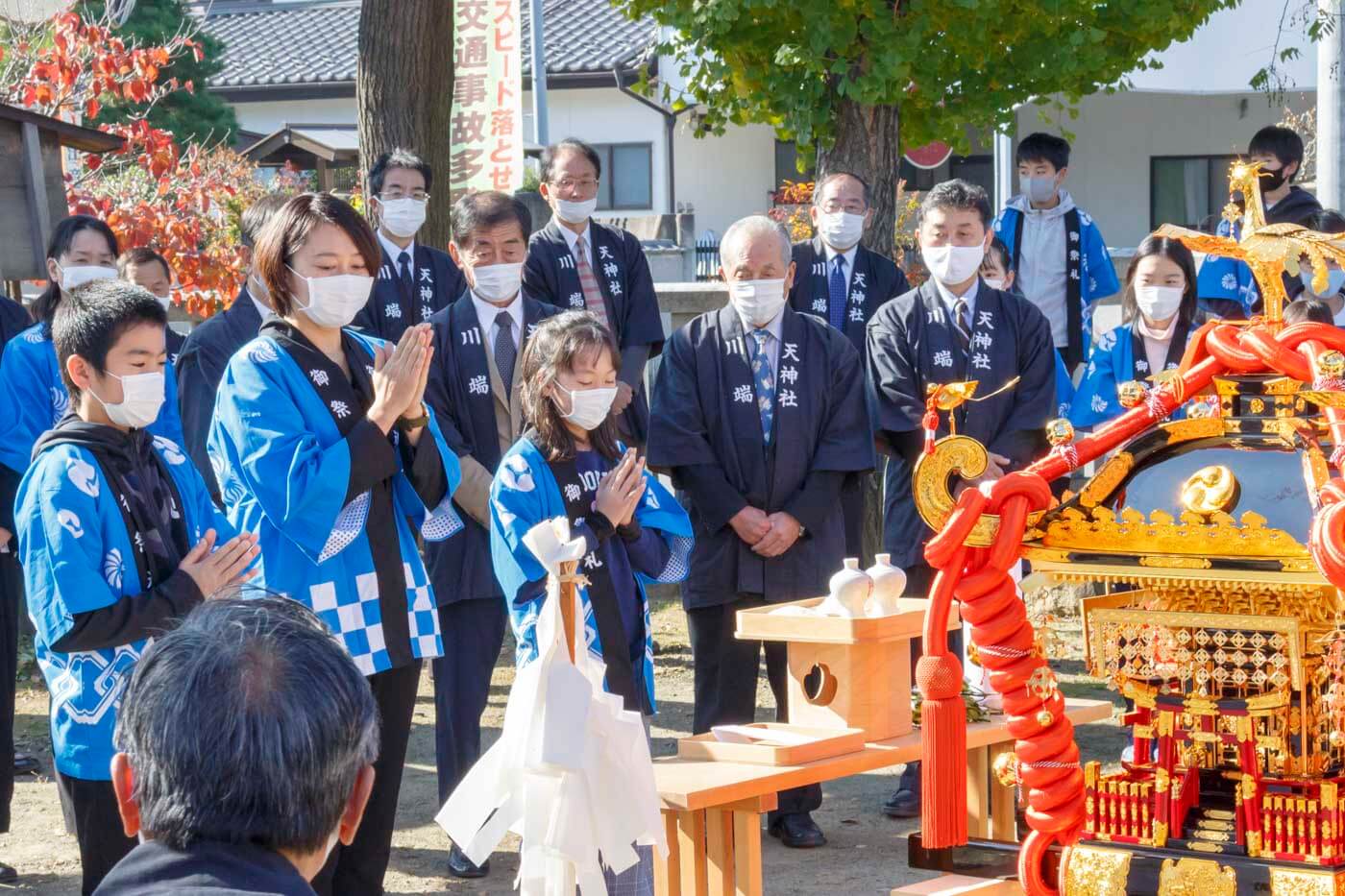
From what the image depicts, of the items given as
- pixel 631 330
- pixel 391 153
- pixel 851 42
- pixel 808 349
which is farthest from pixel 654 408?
pixel 851 42

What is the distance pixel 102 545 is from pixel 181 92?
19581 millimetres

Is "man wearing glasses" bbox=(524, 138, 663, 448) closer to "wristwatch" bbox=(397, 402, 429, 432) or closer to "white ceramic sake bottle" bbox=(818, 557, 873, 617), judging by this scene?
"white ceramic sake bottle" bbox=(818, 557, 873, 617)

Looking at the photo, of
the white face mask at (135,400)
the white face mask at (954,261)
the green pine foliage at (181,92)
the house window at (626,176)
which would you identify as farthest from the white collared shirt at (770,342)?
the house window at (626,176)

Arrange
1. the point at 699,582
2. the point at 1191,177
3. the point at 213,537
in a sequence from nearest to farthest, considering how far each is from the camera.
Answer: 1. the point at 213,537
2. the point at 699,582
3. the point at 1191,177

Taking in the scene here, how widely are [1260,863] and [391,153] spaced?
15.7 ft

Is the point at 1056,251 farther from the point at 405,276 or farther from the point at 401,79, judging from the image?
the point at 401,79

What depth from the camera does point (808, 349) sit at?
628 centimetres

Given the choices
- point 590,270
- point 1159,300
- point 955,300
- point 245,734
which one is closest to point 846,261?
point 955,300

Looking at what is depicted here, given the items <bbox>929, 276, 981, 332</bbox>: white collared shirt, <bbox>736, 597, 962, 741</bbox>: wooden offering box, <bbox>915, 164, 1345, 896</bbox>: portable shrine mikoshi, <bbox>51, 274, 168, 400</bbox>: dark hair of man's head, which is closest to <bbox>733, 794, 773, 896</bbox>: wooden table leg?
<bbox>736, 597, 962, 741</bbox>: wooden offering box

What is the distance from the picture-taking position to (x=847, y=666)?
199 inches

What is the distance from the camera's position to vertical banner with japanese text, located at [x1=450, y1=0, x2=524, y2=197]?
35.0 feet

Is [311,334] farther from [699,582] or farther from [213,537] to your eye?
[699,582]

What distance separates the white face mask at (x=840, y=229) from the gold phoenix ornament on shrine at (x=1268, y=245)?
354cm

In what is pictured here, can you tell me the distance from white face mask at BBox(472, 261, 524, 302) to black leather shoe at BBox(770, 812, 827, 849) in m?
2.13
